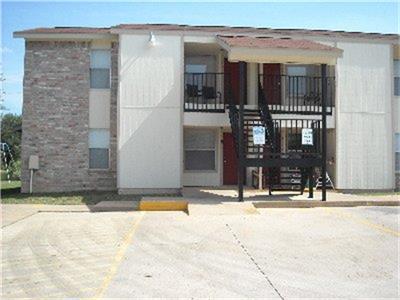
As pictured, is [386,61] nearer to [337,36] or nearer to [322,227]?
[337,36]

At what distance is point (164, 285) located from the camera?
5.31m

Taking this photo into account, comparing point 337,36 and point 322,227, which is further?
point 337,36

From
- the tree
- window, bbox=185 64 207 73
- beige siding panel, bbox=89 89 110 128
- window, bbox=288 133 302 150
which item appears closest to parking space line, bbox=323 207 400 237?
window, bbox=288 133 302 150

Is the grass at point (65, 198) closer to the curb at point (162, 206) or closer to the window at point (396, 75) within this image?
the curb at point (162, 206)

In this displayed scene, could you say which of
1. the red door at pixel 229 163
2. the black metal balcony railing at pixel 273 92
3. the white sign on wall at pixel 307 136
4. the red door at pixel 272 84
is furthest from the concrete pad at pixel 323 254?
the red door at pixel 272 84

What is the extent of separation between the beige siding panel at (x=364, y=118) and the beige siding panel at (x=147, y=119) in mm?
6023

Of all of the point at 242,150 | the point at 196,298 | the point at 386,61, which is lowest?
the point at 196,298

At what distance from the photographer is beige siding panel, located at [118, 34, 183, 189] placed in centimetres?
1463

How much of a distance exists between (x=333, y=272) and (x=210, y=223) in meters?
3.98

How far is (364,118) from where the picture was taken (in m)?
15.6

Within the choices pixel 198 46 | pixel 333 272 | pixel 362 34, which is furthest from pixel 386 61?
pixel 333 272

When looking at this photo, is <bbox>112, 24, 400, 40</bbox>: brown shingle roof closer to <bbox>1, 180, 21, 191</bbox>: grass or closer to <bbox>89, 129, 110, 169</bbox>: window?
<bbox>89, 129, 110, 169</bbox>: window

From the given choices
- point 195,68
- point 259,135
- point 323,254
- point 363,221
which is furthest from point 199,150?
point 323,254

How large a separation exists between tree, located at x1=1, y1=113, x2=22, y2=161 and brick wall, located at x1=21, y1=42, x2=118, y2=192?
447 inches
